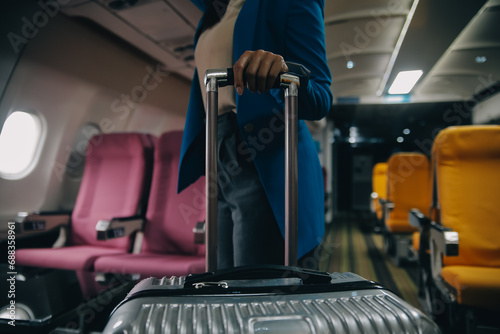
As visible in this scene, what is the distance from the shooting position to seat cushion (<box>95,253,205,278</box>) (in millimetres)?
1680

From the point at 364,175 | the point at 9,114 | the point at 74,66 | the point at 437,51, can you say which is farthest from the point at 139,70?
the point at 364,175

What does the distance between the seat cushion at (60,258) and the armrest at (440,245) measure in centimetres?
195

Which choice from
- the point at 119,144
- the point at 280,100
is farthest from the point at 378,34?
the point at 280,100

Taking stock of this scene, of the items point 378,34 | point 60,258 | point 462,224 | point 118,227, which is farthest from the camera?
point 378,34

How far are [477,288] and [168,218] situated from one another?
1796mm

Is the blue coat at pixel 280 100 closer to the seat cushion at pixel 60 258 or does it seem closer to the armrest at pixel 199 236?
the armrest at pixel 199 236

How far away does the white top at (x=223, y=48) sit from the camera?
88 cm

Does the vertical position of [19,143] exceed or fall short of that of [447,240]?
it exceeds it

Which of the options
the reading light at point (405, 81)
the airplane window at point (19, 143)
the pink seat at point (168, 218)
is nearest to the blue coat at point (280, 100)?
the pink seat at point (168, 218)

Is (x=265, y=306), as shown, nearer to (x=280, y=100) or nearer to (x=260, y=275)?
(x=260, y=275)

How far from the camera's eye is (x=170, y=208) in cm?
224

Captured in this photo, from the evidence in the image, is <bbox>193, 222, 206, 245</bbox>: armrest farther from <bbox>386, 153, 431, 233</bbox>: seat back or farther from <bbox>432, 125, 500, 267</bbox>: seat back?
<bbox>386, 153, 431, 233</bbox>: seat back

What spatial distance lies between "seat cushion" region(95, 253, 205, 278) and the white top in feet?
3.55

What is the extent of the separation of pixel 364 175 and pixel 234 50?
15.2 metres
